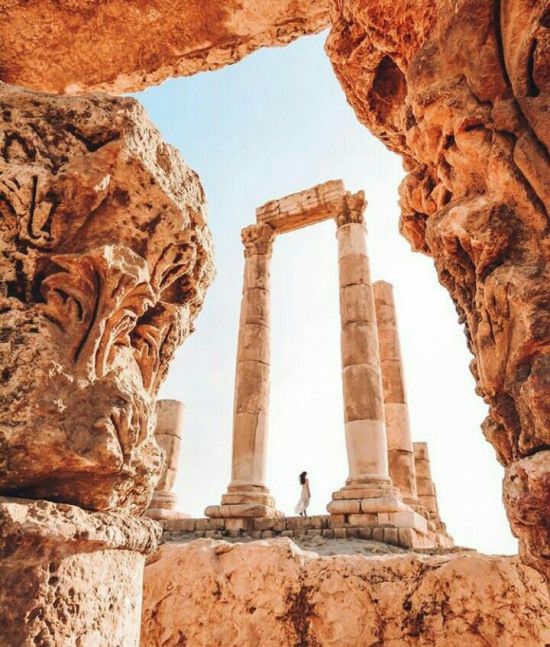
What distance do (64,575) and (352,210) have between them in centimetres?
1286

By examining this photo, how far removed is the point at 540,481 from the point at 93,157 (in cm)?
167

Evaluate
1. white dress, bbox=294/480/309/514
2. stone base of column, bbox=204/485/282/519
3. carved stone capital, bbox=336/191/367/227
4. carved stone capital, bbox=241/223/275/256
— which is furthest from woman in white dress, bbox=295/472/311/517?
carved stone capital, bbox=336/191/367/227

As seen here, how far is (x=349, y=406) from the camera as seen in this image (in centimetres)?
1053

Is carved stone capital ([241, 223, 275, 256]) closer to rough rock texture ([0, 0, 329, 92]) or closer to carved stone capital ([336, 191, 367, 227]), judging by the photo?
carved stone capital ([336, 191, 367, 227])

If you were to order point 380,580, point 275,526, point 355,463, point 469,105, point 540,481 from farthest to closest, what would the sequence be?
point 355,463 → point 275,526 → point 380,580 → point 469,105 → point 540,481

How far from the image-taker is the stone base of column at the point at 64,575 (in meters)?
1.01

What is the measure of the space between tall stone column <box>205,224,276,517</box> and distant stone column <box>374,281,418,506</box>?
3.29 m

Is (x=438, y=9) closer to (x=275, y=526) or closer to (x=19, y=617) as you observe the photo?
(x=19, y=617)

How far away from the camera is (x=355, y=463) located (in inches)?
390

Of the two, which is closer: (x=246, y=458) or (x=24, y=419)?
(x=24, y=419)

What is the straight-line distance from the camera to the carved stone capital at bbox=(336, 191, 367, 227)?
1298 cm

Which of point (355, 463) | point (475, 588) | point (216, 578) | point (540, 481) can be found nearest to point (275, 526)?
point (355, 463)

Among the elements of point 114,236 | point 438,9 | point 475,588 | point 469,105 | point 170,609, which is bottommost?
point 170,609

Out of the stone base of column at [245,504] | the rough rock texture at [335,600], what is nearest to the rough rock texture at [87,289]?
the rough rock texture at [335,600]
